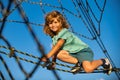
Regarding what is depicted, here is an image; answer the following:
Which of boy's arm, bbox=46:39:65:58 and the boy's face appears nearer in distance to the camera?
boy's arm, bbox=46:39:65:58

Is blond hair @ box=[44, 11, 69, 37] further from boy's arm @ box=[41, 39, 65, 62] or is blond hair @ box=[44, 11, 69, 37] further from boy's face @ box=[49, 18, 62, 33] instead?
boy's arm @ box=[41, 39, 65, 62]

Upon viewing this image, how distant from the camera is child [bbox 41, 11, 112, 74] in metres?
2.68

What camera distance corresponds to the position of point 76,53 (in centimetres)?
283

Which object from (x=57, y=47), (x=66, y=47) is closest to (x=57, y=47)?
(x=57, y=47)

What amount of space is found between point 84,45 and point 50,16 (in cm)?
44

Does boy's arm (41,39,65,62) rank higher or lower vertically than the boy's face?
lower

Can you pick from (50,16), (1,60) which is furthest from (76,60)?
(1,60)

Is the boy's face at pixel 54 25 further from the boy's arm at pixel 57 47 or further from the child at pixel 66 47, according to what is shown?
the boy's arm at pixel 57 47

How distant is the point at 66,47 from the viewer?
282 centimetres

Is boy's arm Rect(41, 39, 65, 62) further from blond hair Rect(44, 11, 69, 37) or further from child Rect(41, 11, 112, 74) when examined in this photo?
blond hair Rect(44, 11, 69, 37)

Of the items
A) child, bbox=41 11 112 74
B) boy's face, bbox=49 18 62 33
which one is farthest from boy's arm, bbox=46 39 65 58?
boy's face, bbox=49 18 62 33

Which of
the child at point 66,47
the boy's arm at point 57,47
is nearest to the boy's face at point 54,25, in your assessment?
the child at point 66,47

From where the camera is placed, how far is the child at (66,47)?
2.68 metres

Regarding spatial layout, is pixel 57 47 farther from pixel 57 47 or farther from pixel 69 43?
pixel 69 43
